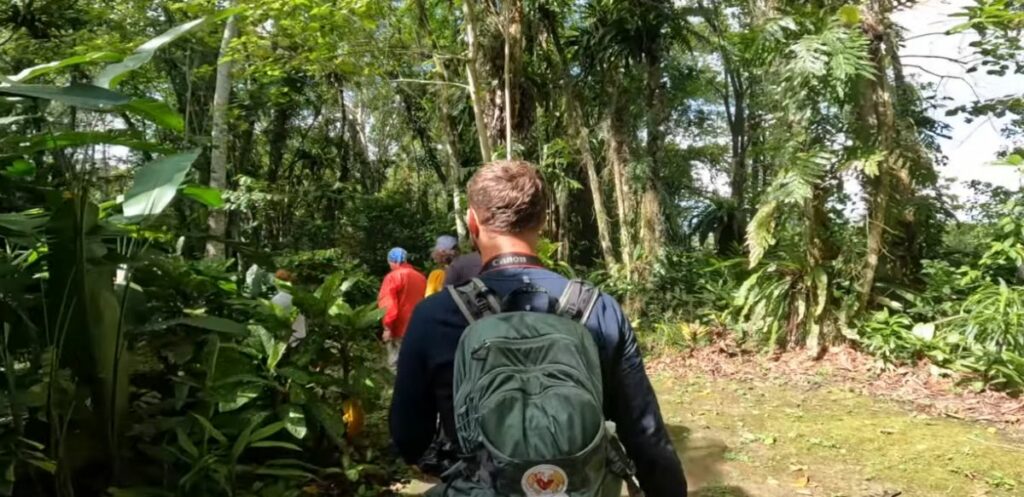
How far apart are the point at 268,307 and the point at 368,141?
55.3ft

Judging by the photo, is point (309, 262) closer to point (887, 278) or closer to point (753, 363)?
point (753, 363)

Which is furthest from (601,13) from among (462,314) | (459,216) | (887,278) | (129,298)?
(462,314)

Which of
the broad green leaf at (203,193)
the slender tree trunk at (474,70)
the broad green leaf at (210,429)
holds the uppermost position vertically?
the slender tree trunk at (474,70)

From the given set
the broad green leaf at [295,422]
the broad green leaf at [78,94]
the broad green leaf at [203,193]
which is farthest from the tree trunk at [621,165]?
the broad green leaf at [78,94]

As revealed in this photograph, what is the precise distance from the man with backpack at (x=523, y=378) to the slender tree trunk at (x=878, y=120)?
19.8ft

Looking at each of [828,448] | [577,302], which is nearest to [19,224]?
[577,302]

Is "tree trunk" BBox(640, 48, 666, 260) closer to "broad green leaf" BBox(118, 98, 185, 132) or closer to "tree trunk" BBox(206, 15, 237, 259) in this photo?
"tree trunk" BBox(206, 15, 237, 259)

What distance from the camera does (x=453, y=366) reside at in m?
1.43

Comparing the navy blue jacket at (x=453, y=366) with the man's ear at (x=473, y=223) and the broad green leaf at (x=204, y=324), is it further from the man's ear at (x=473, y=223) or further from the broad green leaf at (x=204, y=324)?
the broad green leaf at (x=204, y=324)

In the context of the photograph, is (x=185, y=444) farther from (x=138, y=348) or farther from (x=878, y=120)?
(x=878, y=120)

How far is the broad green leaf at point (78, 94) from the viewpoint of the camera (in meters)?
2.46

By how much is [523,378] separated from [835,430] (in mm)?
4969

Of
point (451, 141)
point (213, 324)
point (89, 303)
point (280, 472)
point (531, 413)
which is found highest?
point (451, 141)

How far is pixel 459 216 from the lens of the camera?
11555 millimetres
